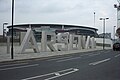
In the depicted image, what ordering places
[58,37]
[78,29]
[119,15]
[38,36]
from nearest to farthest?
A: [119,15] → [58,37] → [38,36] → [78,29]

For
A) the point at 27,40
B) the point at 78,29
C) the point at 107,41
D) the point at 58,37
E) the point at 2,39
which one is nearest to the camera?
the point at 27,40

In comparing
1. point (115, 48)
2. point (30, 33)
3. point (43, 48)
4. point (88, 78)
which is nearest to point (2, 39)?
point (43, 48)

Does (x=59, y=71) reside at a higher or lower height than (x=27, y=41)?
lower

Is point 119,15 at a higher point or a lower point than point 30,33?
higher

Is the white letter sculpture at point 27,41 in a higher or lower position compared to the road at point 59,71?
higher

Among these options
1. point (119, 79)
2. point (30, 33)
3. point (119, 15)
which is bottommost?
point (119, 79)

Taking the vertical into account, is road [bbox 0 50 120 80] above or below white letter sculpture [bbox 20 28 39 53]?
below

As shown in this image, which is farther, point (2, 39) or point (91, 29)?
point (91, 29)

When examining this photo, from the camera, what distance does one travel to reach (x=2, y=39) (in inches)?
2126

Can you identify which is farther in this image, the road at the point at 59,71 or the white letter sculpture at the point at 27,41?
the white letter sculpture at the point at 27,41

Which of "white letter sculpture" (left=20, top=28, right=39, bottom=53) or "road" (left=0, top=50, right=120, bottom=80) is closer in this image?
"road" (left=0, top=50, right=120, bottom=80)

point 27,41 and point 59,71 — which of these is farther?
point 27,41

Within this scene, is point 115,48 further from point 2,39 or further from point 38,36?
point 2,39

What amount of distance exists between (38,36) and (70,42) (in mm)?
16839
